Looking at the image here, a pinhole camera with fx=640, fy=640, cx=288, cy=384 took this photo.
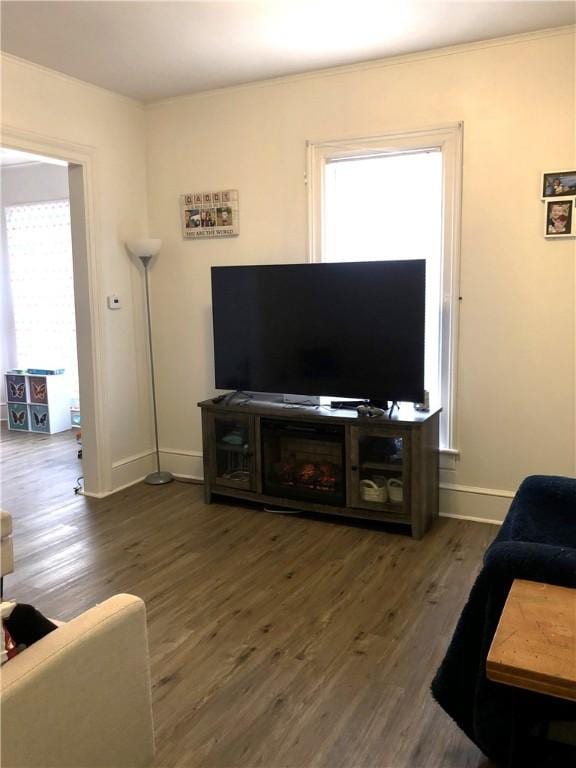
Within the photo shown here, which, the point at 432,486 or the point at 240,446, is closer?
the point at 432,486

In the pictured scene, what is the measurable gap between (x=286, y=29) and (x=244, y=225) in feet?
4.35

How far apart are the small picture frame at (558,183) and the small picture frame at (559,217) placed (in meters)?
0.04

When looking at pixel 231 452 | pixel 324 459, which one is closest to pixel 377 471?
pixel 324 459

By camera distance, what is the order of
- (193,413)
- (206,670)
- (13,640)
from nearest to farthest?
(13,640)
(206,670)
(193,413)

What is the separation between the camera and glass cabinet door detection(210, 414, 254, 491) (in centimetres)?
407

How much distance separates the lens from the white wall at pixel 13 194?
6328 mm

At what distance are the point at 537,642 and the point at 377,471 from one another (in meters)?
2.24

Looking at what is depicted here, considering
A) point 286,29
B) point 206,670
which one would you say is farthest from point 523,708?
point 286,29

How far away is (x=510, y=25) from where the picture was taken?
3.25 metres

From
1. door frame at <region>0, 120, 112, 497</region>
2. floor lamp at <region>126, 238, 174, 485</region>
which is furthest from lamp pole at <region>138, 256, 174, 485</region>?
door frame at <region>0, 120, 112, 497</region>

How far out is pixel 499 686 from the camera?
5.57ft

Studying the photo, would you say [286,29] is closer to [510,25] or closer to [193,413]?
[510,25]

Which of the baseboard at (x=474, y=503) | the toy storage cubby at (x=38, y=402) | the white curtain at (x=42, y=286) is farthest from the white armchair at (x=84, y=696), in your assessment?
the white curtain at (x=42, y=286)

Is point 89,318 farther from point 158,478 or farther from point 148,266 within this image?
point 158,478
